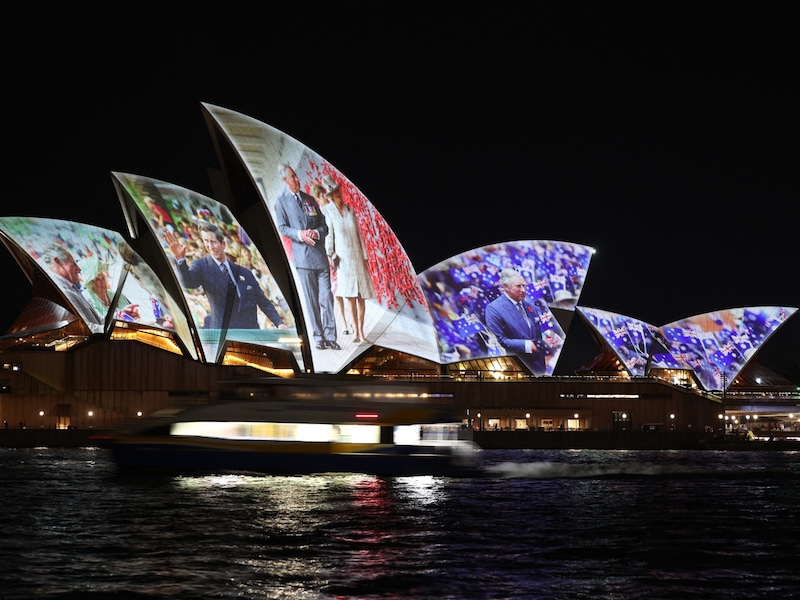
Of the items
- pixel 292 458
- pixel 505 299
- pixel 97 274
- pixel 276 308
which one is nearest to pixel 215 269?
pixel 276 308

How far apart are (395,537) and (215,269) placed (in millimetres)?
52483

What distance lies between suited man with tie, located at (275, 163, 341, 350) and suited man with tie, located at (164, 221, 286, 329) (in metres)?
3.28

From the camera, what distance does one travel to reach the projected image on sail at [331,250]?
225 ft

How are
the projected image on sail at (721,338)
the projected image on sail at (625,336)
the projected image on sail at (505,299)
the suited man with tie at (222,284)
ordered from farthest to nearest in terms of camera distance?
the projected image on sail at (721,338) < the projected image on sail at (625,336) < the projected image on sail at (505,299) < the suited man with tie at (222,284)

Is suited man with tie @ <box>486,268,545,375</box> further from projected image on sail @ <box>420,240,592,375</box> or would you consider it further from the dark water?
the dark water

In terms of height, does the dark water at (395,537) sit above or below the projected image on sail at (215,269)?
below

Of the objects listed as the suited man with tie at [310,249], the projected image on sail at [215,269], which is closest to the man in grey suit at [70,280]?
the projected image on sail at [215,269]

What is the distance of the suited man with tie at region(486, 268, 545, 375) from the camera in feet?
277

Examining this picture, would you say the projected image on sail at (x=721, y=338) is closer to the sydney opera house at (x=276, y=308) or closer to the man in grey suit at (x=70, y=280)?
the sydney opera house at (x=276, y=308)

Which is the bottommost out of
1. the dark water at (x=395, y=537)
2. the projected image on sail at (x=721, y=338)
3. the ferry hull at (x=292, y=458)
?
the dark water at (x=395, y=537)

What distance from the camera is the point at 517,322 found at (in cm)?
8506

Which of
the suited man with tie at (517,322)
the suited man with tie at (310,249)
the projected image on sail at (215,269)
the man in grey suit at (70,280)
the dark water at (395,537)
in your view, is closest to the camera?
the dark water at (395,537)

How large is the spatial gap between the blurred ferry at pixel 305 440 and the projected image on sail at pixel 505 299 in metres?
45.1

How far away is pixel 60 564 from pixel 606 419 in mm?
62511
